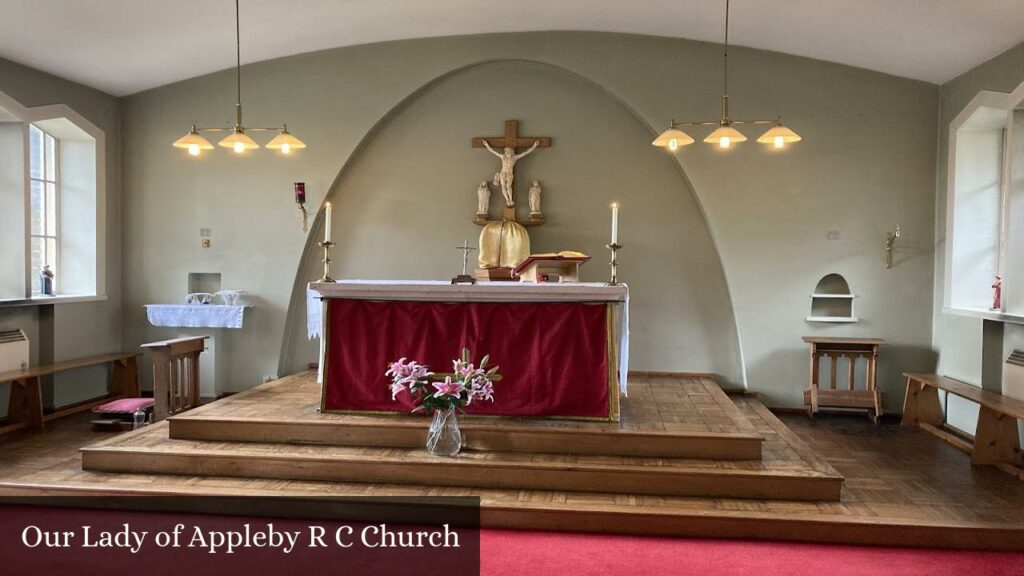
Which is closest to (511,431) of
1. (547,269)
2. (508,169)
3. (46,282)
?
(547,269)

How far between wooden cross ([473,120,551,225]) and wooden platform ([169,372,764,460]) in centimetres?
242

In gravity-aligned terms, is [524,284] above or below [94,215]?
below

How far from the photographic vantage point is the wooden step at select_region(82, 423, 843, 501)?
404cm

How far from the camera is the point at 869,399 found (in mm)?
6133

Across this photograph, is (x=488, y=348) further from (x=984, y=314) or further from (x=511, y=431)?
(x=984, y=314)

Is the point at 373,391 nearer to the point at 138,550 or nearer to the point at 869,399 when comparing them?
the point at 138,550

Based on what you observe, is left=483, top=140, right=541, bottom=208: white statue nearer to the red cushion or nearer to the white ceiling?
the white ceiling

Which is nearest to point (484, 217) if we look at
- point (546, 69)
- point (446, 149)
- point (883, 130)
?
point (446, 149)

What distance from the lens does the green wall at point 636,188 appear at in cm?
634

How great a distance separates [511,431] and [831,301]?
146 inches

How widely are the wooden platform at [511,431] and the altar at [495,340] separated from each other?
0.45 ft

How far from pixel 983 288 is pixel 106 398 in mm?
7988

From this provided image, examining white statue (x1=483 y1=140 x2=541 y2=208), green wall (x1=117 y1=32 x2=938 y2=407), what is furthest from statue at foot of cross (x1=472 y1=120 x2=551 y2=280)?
green wall (x1=117 y1=32 x2=938 y2=407)

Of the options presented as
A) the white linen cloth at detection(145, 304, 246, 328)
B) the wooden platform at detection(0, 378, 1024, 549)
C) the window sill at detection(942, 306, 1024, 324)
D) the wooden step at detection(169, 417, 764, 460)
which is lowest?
the wooden platform at detection(0, 378, 1024, 549)
